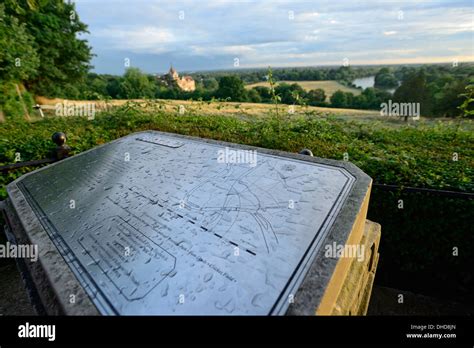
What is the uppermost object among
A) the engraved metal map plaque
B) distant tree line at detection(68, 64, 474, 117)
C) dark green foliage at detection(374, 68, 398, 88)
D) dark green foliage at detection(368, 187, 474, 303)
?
dark green foliage at detection(374, 68, 398, 88)

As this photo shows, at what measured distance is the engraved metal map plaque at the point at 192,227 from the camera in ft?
4.52

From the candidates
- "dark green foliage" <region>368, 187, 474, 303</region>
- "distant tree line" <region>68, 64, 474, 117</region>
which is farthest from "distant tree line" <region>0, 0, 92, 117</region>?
"dark green foliage" <region>368, 187, 474, 303</region>

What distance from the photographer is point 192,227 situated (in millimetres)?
1835

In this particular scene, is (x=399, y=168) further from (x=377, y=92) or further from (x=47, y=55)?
(x=47, y=55)

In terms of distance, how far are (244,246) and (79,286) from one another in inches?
40.7

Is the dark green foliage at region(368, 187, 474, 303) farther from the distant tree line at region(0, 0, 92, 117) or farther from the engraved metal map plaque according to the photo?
the distant tree line at region(0, 0, 92, 117)

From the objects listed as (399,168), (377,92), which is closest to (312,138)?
(399,168)

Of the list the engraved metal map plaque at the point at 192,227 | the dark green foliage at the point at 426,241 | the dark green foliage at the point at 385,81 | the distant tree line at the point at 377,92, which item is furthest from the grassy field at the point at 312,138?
the dark green foliage at the point at 385,81

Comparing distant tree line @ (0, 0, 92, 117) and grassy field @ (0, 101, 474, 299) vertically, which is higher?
distant tree line @ (0, 0, 92, 117)

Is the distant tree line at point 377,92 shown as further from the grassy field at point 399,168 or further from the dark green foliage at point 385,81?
the grassy field at point 399,168

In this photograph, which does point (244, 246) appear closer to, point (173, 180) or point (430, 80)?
point (173, 180)

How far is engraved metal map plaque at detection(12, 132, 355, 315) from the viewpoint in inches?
54.3

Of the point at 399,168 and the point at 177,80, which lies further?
the point at 177,80

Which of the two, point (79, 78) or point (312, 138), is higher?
point (79, 78)
